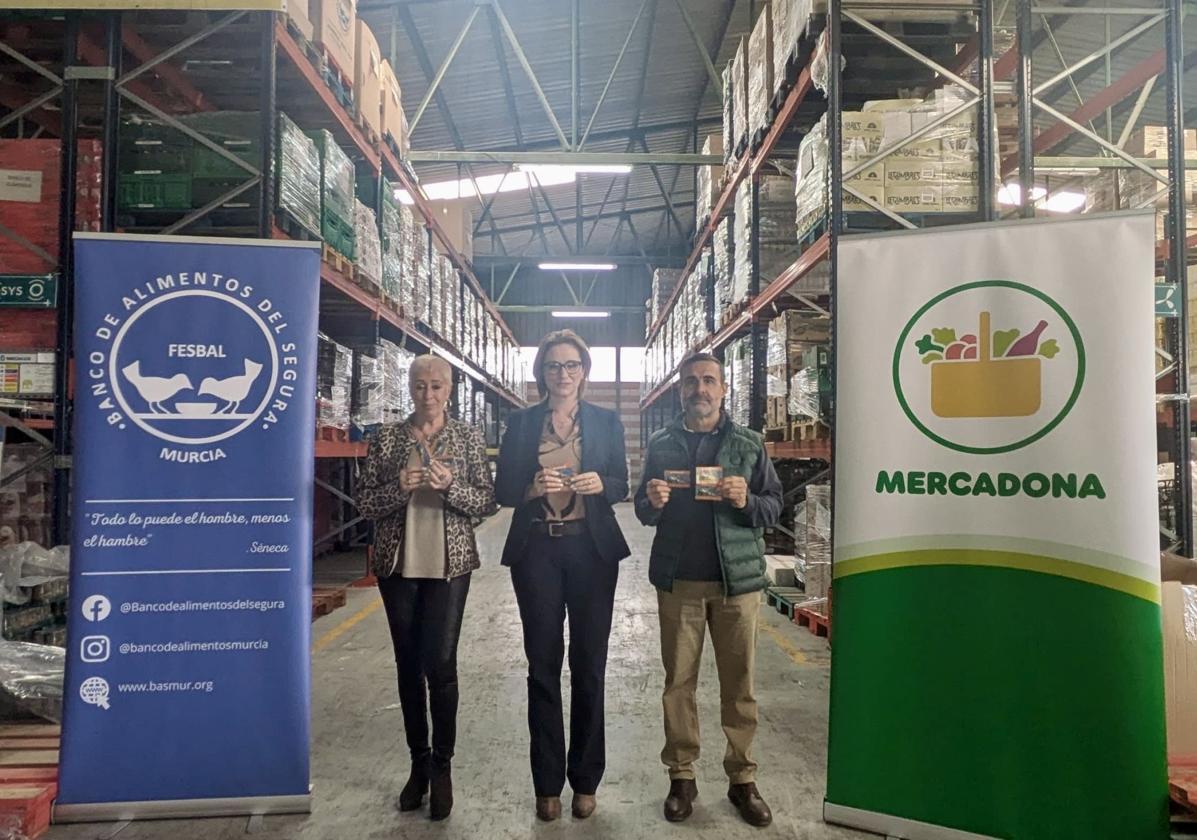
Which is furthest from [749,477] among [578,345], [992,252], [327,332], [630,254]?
[630,254]

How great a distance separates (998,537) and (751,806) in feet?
4.40

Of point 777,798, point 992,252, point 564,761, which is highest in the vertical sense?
point 992,252

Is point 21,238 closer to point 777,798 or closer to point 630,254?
point 777,798

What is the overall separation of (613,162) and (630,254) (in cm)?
1408

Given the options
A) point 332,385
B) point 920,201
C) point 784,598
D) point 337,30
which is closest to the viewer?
point 920,201

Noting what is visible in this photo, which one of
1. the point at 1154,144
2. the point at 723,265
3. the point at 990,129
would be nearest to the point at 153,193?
the point at 990,129

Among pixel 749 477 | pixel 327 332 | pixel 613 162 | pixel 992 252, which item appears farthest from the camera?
pixel 613 162

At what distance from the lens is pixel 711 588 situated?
9.64 feet

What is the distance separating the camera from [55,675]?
12.3ft

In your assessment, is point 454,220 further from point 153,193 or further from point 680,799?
point 680,799

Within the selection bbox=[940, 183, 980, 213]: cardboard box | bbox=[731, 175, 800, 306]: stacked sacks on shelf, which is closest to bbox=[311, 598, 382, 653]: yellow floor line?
→ bbox=[731, 175, 800, 306]: stacked sacks on shelf

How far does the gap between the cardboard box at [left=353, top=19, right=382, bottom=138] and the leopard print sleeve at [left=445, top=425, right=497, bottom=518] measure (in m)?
4.45

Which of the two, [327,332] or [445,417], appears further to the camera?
[327,332]

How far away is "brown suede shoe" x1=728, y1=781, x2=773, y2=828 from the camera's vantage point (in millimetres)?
2891
